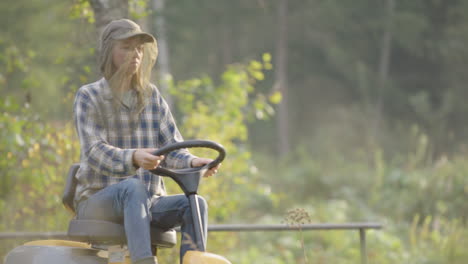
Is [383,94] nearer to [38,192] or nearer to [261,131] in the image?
[261,131]

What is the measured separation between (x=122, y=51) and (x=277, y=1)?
71.7ft

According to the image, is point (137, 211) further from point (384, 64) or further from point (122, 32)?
point (384, 64)

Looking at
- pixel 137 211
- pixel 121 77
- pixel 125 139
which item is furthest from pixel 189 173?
pixel 121 77

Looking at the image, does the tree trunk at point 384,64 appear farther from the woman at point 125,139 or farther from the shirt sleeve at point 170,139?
the woman at point 125,139

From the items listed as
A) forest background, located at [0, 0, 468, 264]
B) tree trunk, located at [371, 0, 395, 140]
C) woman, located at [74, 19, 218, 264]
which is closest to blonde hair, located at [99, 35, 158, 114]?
woman, located at [74, 19, 218, 264]

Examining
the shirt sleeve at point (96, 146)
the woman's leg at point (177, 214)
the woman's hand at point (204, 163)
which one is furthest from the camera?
the woman's hand at point (204, 163)

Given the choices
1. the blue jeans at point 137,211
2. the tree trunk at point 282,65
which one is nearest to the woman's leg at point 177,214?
the blue jeans at point 137,211

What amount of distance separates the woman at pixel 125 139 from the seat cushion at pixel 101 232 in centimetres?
3

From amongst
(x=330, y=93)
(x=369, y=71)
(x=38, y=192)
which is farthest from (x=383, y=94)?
(x=38, y=192)

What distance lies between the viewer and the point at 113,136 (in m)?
3.08

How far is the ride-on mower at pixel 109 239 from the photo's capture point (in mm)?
2820

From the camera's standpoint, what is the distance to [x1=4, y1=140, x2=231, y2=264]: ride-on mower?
9.25 ft

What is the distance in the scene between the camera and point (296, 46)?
2609cm

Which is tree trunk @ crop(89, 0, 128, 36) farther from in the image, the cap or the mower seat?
the mower seat
